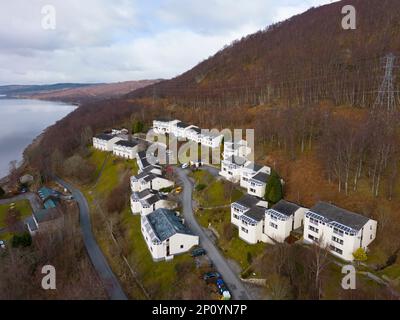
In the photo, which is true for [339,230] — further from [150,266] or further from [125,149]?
→ [125,149]

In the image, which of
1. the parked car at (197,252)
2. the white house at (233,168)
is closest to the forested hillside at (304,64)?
the white house at (233,168)

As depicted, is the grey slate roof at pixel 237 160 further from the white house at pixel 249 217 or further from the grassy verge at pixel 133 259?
the grassy verge at pixel 133 259

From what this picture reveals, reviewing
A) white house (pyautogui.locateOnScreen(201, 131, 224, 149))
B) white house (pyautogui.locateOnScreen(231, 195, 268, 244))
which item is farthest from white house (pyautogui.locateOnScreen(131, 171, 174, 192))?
white house (pyautogui.locateOnScreen(231, 195, 268, 244))

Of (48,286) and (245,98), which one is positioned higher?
(245,98)

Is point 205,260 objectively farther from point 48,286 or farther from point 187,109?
point 187,109
